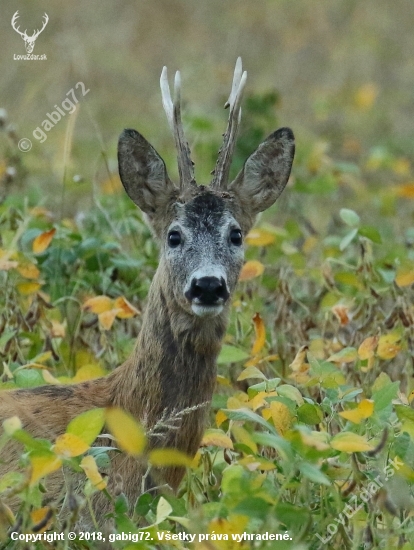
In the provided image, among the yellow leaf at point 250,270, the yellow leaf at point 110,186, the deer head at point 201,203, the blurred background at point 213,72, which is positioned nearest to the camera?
the deer head at point 201,203

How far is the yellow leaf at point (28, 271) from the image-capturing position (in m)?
6.25

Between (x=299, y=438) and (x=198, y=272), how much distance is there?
4.65ft

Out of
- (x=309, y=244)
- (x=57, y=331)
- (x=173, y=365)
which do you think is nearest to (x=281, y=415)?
(x=173, y=365)

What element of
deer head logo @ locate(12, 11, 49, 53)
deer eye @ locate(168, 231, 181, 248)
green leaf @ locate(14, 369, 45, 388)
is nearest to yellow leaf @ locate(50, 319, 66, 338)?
green leaf @ locate(14, 369, 45, 388)

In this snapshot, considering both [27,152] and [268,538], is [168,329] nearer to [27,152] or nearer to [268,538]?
[268,538]

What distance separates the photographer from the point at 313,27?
1483cm

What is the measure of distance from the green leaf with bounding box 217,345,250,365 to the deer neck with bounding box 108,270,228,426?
45 cm

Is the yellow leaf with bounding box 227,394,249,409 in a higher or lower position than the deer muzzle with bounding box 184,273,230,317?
lower

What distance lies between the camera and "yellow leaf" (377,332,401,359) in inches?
226

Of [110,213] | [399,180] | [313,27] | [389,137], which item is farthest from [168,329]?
[313,27]

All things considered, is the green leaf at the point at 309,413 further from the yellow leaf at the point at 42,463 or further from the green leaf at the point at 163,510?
the yellow leaf at the point at 42,463

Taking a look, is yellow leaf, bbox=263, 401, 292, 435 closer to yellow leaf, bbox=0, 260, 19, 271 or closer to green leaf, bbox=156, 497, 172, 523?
green leaf, bbox=156, 497, 172, 523

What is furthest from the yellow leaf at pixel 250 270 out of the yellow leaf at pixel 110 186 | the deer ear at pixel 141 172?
the yellow leaf at pixel 110 186

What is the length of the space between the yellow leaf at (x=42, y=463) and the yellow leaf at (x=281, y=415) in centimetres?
112
